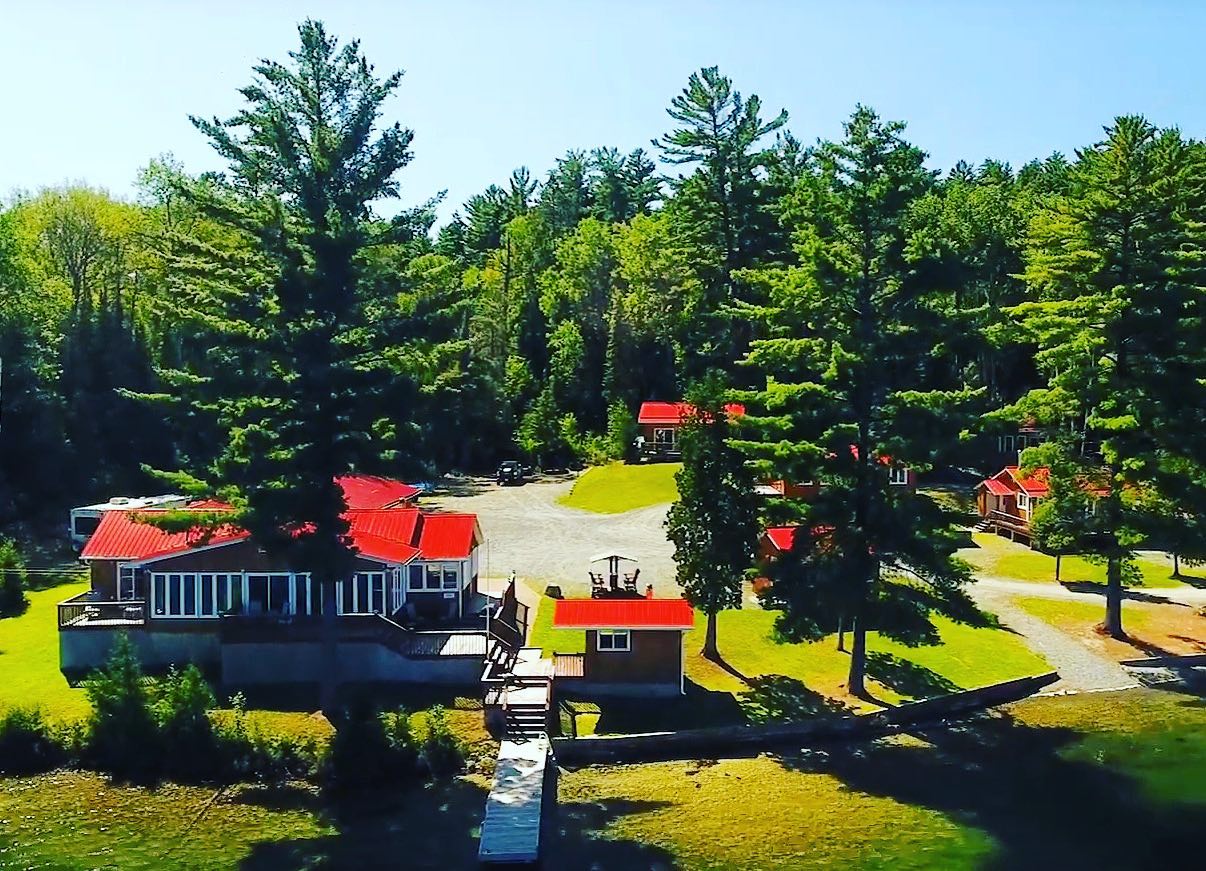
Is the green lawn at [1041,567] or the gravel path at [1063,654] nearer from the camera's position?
the gravel path at [1063,654]

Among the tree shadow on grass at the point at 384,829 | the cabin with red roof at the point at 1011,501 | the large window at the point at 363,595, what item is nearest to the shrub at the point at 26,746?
the tree shadow on grass at the point at 384,829

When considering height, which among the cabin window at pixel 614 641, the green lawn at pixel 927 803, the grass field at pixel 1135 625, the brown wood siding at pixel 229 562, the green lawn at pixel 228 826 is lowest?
the green lawn at pixel 228 826

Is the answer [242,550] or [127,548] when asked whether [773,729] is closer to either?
[242,550]

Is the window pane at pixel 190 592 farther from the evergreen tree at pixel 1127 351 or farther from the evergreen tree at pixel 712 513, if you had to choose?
the evergreen tree at pixel 1127 351

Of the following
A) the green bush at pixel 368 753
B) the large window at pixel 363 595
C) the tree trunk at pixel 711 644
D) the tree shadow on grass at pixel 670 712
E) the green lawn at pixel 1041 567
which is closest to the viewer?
the green bush at pixel 368 753

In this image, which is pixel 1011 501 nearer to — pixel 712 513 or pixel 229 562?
pixel 712 513

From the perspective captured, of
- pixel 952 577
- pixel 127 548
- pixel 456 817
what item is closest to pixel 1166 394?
pixel 952 577

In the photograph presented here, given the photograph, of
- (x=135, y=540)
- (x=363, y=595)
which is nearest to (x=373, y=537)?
(x=363, y=595)

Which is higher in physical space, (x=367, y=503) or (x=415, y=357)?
(x=415, y=357)
